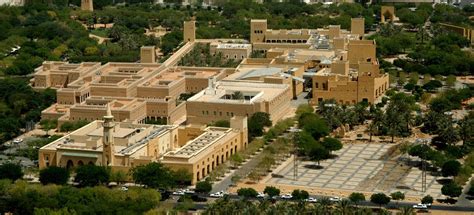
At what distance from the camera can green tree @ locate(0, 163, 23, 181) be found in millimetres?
41906

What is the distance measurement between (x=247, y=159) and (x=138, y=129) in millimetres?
5019

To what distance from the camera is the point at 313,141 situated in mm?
46562

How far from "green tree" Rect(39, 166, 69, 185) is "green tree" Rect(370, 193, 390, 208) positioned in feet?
40.1

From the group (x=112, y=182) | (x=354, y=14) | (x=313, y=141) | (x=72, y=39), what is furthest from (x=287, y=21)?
(x=112, y=182)

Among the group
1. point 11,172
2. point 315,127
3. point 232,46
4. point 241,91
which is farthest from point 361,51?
point 11,172

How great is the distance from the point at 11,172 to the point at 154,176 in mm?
6226

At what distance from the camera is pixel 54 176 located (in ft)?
135

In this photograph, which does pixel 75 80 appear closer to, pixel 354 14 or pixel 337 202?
pixel 337 202

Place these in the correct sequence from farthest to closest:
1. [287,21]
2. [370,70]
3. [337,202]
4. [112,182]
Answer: [287,21]
[370,70]
[112,182]
[337,202]

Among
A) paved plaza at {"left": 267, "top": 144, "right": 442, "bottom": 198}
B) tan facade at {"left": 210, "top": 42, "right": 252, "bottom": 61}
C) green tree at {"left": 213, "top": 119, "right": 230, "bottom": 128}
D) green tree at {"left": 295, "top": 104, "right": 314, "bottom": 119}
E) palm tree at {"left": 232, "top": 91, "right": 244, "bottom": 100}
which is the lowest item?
paved plaza at {"left": 267, "top": 144, "right": 442, "bottom": 198}

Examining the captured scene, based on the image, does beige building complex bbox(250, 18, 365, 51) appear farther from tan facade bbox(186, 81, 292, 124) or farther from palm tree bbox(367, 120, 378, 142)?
palm tree bbox(367, 120, 378, 142)

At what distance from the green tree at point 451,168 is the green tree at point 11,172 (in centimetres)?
1723

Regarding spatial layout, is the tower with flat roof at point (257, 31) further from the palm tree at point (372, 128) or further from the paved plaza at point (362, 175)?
the paved plaza at point (362, 175)

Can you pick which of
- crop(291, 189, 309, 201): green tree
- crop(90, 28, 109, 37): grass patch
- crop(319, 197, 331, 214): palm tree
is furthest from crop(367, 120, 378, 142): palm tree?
crop(90, 28, 109, 37): grass patch
